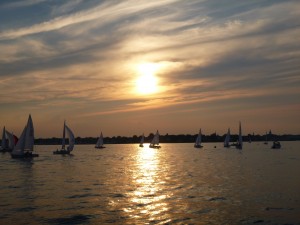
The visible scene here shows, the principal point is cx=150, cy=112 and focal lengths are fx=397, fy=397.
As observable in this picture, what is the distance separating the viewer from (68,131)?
117 m

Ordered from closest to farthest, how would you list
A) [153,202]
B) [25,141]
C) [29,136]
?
[153,202]
[29,136]
[25,141]

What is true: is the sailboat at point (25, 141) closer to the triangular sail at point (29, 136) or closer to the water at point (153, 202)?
A: the triangular sail at point (29, 136)

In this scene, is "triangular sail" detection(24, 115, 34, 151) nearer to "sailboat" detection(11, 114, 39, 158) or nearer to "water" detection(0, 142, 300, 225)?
"sailboat" detection(11, 114, 39, 158)

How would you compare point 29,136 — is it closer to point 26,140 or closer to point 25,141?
point 26,140

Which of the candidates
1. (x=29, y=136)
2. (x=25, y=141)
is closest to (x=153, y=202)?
(x=29, y=136)

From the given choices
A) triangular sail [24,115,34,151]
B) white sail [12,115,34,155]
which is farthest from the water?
triangular sail [24,115,34,151]

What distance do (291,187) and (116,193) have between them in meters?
19.5

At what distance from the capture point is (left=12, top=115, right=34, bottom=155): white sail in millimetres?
92812

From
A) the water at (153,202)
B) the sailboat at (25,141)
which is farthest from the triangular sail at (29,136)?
the water at (153,202)

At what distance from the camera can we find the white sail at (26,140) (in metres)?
92.8

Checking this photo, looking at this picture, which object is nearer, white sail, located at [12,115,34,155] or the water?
the water

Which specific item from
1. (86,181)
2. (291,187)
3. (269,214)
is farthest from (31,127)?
(269,214)

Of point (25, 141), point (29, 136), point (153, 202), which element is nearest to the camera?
point (153, 202)

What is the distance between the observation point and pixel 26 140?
3728 inches
